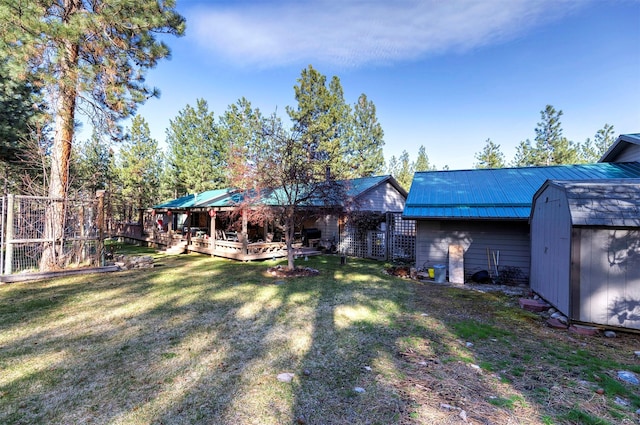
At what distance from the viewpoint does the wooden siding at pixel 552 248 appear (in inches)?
210

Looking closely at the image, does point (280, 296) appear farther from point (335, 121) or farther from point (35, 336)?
point (335, 121)

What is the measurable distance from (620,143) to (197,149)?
2705 centimetres

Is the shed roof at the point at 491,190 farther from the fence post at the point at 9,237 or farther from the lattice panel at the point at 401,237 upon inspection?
the fence post at the point at 9,237

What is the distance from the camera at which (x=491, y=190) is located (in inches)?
405

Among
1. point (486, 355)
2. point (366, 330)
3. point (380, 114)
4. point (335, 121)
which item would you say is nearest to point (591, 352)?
point (486, 355)

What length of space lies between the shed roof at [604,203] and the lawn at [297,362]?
1962mm

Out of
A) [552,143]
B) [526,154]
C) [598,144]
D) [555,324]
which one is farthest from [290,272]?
[598,144]

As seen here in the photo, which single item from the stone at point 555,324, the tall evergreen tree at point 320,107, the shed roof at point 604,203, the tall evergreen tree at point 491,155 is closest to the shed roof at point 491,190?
the shed roof at point 604,203

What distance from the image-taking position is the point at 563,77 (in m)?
13.3

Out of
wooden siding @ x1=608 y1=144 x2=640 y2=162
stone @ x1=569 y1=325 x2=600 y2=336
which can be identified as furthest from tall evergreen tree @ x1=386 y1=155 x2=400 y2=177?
stone @ x1=569 y1=325 x2=600 y2=336

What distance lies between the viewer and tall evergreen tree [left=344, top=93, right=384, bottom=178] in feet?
96.9

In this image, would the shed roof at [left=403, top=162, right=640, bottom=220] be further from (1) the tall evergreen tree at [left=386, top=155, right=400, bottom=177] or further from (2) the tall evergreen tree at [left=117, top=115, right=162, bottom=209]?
(1) the tall evergreen tree at [left=386, top=155, right=400, bottom=177]

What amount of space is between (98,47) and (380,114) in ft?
86.5

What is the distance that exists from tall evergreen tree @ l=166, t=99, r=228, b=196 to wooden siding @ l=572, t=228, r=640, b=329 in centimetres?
2461
